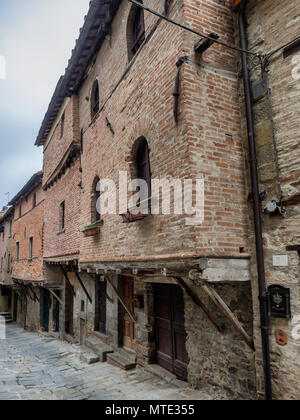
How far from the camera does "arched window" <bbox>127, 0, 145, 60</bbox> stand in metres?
6.36

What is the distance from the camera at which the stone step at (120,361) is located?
6.90m

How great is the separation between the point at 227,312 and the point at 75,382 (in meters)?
4.31

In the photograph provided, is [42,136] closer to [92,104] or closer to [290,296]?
[92,104]

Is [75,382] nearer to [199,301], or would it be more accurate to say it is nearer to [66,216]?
[199,301]

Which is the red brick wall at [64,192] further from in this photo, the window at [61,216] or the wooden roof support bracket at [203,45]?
the wooden roof support bracket at [203,45]

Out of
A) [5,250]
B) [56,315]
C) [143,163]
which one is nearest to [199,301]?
[143,163]

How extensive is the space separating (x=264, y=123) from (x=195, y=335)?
A: 361 cm

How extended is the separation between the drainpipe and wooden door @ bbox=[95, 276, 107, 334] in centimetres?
600

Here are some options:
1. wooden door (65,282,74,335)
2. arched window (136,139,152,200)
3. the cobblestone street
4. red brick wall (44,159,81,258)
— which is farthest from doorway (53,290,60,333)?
arched window (136,139,152,200)

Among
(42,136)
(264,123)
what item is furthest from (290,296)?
(42,136)

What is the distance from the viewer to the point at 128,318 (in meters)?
7.90

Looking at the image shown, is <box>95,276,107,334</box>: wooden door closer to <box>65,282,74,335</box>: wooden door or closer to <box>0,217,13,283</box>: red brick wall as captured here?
<box>65,282,74,335</box>: wooden door

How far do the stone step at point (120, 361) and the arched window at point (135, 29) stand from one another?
6784 mm
